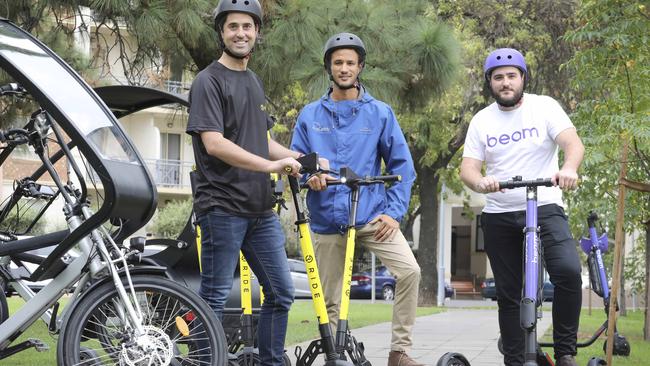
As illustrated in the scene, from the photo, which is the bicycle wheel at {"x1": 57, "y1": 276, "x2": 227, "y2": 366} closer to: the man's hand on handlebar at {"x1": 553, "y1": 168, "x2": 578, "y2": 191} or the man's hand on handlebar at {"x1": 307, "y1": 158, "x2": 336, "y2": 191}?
the man's hand on handlebar at {"x1": 307, "y1": 158, "x2": 336, "y2": 191}

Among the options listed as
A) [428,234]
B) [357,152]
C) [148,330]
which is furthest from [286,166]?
[428,234]

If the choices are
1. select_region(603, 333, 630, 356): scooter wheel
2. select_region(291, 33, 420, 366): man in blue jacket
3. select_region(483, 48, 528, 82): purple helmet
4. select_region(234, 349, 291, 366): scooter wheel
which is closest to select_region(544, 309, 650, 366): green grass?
select_region(603, 333, 630, 356): scooter wheel

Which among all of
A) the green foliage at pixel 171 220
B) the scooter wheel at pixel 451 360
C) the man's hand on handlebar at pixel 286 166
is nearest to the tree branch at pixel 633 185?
the scooter wheel at pixel 451 360

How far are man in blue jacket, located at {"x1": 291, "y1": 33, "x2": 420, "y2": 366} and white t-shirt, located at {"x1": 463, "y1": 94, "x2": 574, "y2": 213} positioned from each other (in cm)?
51

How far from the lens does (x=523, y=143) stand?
6250 millimetres

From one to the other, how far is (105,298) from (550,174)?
8.79 feet

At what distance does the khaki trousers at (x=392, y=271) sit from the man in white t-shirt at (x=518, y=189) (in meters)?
0.49

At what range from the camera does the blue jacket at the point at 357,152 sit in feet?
20.8

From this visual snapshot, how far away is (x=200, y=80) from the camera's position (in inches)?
216

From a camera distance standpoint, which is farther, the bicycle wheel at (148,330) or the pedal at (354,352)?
the pedal at (354,352)

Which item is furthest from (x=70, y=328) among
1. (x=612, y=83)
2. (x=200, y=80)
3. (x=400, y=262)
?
(x=612, y=83)

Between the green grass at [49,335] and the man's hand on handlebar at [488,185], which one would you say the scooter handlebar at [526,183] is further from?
the green grass at [49,335]

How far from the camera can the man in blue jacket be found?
20.8ft

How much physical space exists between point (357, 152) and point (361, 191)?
0.74 ft
